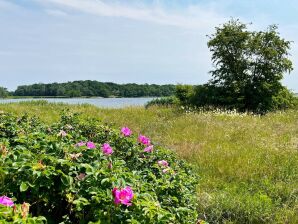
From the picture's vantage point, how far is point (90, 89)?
109 feet

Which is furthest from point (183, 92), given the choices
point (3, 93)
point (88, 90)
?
point (3, 93)

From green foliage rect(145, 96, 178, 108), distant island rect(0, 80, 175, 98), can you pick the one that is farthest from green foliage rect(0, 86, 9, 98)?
green foliage rect(145, 96, 178, 108)

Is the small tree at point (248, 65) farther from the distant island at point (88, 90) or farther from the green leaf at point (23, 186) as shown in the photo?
the green leaf at point (23, 186)

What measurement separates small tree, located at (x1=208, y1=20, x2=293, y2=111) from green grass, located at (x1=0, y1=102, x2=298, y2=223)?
801cm

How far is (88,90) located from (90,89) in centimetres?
32

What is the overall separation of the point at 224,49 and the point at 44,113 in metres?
10.6

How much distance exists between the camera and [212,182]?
6.45m

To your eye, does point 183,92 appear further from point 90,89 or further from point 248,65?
point 90,89

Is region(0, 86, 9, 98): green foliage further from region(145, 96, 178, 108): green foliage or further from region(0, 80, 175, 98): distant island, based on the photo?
region(145, 96, 178, 108): green foliage

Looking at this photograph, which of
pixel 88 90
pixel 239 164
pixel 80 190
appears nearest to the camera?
pixel 80 190

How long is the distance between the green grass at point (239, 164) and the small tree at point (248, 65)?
26.3 ft

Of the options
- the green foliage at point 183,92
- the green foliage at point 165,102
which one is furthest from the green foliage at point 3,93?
the green foliage at point 183,92

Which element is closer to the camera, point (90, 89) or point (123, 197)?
point (123, 197)

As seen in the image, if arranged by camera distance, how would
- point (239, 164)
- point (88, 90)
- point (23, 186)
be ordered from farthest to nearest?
point (88, 90), point (239, 164), point (23, 186)
